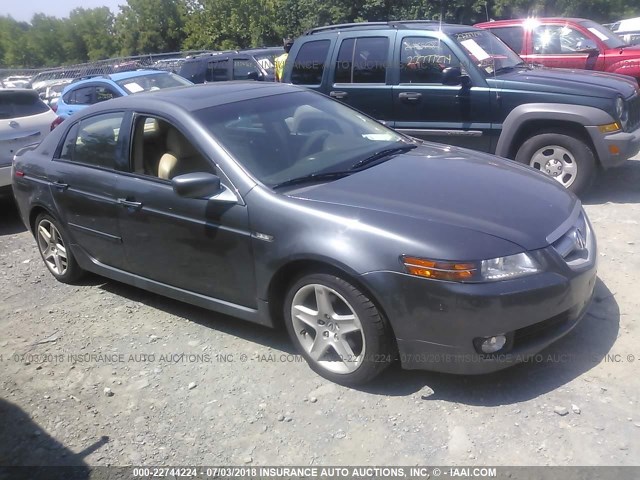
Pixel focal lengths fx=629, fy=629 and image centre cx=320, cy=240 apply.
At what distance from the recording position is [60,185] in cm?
494

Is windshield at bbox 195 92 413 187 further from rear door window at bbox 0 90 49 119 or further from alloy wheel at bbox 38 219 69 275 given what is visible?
rear door window at bbox 0 90 49 119

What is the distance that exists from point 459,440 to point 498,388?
19.5 inches

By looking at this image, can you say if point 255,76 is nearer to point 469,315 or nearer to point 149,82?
point 149,82

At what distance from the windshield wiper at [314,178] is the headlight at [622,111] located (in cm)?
368

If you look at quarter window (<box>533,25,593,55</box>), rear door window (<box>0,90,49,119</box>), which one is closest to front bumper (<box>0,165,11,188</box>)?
rear door window (<box>0,90,49,119</box>)

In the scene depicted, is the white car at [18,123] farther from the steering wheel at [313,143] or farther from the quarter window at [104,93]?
the steering wheel at [313,143]

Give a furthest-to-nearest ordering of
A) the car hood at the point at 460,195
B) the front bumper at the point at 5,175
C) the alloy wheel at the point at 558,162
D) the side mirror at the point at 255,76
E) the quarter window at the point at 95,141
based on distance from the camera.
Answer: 1. the side mirror at the point at 255,76
2. the front bumper at the point at 5,175
3. the alloy wheel at the point at 558,162
4. the quarter window at the point at 95,141
5. the car hood at the point at 460,195

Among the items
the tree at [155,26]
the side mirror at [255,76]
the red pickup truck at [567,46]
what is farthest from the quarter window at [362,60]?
the tree at [155,26]

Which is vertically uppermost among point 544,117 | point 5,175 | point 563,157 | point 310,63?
point 310,63

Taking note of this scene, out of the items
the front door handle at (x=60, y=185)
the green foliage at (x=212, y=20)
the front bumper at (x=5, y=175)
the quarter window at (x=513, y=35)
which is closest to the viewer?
the front door handle at (x=60, y=185)

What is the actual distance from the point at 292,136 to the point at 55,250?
8.44ft

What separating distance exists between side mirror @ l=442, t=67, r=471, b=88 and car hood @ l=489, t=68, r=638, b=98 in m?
0.30

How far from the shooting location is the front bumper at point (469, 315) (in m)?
3.07

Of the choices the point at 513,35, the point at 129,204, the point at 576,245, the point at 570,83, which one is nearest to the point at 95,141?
the point at 129,204
